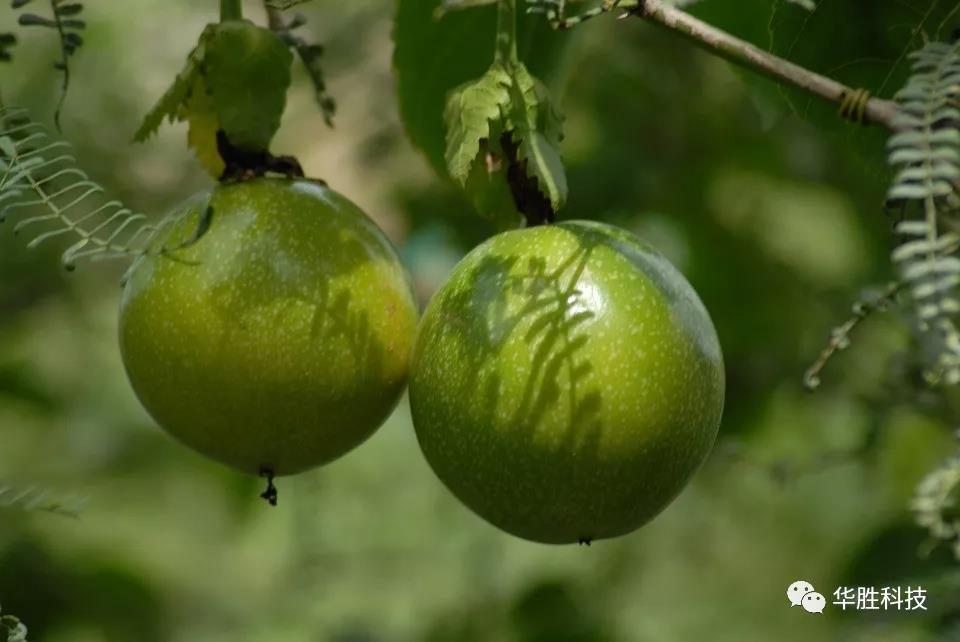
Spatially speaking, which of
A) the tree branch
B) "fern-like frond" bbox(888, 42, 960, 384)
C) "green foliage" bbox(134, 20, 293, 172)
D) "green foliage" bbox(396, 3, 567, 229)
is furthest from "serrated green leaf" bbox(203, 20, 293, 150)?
"fern-like frond" bbox(888, 42, 960, 384)

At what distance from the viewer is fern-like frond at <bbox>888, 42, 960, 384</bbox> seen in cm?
73

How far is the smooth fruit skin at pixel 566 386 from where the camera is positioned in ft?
3.47

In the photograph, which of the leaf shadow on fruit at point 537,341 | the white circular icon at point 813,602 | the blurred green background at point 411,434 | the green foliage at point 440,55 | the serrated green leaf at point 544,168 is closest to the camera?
the leaf shadow on fruit at point 537,341

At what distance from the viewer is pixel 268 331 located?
1.13 meters

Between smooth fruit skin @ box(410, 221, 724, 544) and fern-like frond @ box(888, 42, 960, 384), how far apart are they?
22 centimetres

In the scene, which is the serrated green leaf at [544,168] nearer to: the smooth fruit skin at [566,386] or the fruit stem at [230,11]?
the smooth fruit skin at [566,386]

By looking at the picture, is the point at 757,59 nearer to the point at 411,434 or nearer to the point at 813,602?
the point at 813,602

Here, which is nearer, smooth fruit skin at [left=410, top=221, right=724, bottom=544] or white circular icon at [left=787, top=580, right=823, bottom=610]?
smooth fruit skin at [left=410, top=221, right=724, bottom=544]

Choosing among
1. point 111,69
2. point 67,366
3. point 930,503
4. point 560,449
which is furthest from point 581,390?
point 111,69

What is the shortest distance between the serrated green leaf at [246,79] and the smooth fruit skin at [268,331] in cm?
8

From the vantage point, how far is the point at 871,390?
2379 mm

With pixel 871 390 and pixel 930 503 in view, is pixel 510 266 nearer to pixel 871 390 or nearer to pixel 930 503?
pixel 930 503

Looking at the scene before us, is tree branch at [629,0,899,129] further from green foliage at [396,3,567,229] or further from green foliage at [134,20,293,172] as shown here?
green foliage at [134,20,293,172]

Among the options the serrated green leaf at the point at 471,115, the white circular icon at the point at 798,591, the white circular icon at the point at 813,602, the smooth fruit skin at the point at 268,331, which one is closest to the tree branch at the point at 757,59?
the serrated green leaf at the point at 471,115
